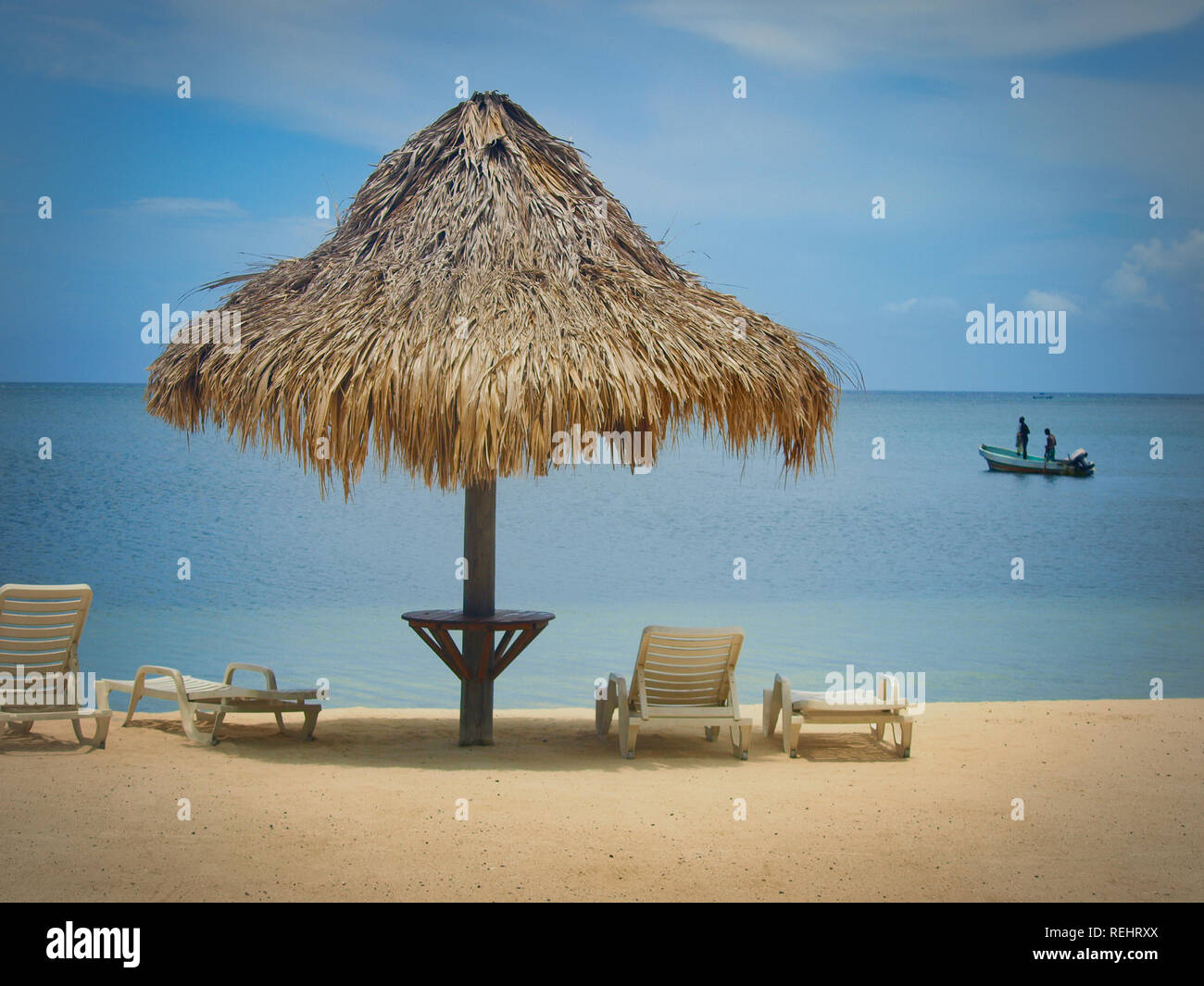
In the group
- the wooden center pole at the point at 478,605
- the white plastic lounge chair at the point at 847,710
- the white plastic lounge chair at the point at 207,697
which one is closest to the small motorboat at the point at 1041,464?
the white plastic lounge chair at the point at 847,710

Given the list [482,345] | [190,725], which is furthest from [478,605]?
[190,725]

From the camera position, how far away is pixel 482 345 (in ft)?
15.9

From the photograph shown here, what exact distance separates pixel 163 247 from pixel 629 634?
31.1m

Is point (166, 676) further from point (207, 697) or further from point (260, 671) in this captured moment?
point (260, 671)

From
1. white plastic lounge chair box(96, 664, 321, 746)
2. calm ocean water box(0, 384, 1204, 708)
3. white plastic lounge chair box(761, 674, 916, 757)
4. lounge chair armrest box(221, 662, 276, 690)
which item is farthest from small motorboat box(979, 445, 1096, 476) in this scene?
white plastic lounge chair box(96, 664, 321, 746)

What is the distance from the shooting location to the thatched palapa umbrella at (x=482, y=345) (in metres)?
4.78

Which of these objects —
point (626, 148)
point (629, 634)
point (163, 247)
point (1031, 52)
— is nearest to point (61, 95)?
point (163, 247)

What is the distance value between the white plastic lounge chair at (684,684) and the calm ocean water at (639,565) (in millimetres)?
3001

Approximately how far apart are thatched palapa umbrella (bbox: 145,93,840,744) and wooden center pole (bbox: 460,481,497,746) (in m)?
0.01

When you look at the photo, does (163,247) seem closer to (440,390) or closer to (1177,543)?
(1177,543)

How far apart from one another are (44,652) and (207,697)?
0.81 m

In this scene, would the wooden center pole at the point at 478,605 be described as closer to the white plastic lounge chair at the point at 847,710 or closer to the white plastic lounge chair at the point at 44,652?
the white plastic lounge chair at the point at 847,710

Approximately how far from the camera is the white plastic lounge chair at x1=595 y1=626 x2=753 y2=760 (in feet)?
17.3

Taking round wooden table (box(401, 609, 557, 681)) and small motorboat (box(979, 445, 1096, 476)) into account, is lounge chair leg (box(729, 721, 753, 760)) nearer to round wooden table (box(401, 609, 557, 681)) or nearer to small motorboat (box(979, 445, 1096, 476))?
round wooden table (box(401, 609, 557, 681))
